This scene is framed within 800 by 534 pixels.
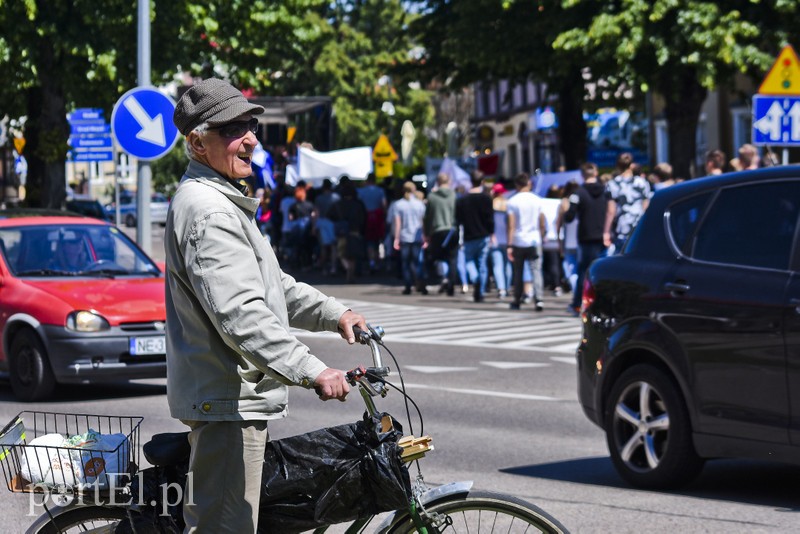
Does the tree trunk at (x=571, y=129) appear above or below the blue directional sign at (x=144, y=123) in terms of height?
above

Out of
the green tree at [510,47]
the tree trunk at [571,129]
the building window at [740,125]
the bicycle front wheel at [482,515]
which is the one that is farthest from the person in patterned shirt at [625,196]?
the building window at [740,125]

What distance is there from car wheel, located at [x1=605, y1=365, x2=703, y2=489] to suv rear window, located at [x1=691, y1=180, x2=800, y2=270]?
0.71m

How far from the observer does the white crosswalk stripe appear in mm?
16391

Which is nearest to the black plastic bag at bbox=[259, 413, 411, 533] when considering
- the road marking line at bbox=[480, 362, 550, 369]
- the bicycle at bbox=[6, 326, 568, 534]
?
the bicycle at bbox=[6, 326, 568, 534]

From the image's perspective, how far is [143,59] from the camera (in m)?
18.7

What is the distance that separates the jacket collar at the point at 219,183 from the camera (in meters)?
4.04

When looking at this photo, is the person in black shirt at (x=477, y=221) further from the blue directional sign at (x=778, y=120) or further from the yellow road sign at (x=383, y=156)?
the yellow road sign at (x=383, y=156)

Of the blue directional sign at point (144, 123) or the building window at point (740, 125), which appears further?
the building window at point (740, 125)

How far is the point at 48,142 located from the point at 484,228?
35.1 ft

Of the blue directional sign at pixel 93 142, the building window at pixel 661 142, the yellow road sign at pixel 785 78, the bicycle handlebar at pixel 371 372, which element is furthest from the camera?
the building window at pixel 661 142

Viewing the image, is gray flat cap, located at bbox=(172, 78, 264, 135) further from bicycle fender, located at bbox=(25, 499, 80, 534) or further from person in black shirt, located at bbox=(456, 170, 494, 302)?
person in black shirt, located at bbox=(456, 170, 494, 302)

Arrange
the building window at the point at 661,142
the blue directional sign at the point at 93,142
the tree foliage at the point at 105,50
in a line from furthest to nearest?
1. the building window at the point at 661,142
2. the blue directional sign at the point at 93,142
3. the tree foliage at the point at 105,50

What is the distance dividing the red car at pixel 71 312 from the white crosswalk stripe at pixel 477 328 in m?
4.96

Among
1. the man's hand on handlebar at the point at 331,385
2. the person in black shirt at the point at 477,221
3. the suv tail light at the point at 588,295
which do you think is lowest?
the man's hand on handlebar at the point at 331,385
